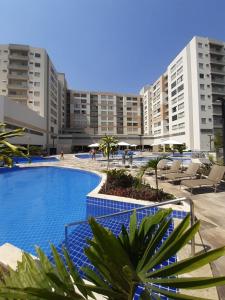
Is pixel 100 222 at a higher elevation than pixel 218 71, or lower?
lower

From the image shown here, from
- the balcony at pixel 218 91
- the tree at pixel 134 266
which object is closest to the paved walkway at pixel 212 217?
the tree at pixel 134 266

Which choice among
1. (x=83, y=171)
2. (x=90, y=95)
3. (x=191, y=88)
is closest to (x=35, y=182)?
(x=83, y=171)

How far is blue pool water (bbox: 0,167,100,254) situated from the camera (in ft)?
18.7

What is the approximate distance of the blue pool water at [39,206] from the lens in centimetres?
570

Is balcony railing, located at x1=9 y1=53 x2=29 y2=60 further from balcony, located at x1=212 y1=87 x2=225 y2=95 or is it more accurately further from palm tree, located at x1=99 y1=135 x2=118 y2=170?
balcony, located at x1=212 y1=87 x2=225 y2=95

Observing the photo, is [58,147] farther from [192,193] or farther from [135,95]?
[192,193]

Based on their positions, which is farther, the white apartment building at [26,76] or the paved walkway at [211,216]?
the white apartment building at [26,76]

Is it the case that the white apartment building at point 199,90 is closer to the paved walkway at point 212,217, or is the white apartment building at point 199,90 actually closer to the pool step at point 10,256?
the paved walkway at point 212,217

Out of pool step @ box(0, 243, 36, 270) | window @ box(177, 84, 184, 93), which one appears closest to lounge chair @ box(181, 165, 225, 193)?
pool step @ box(0, 243, 36, 270)

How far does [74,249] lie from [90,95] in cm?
7444

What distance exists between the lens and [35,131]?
42375mm

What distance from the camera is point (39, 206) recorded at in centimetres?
871

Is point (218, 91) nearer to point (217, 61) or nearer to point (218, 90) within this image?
point (218, 90)

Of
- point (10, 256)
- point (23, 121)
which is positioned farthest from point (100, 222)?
point (23, 121)
